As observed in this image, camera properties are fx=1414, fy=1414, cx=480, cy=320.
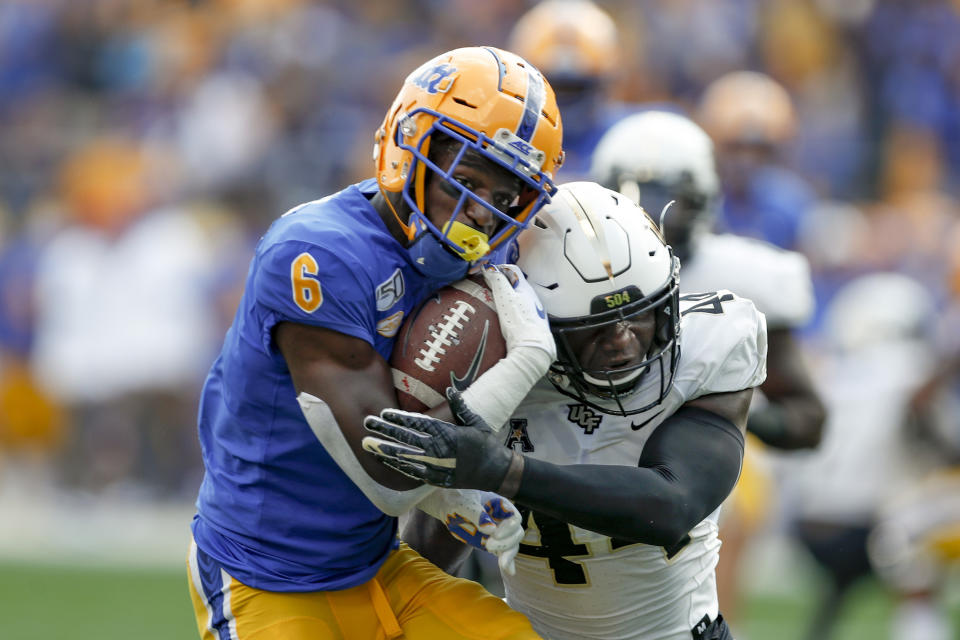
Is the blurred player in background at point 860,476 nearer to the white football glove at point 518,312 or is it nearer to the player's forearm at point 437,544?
the player's forearm at point 437,544

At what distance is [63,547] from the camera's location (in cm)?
873

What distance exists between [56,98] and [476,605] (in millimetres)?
8997

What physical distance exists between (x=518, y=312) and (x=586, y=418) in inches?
14.6

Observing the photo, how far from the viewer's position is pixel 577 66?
568 cm

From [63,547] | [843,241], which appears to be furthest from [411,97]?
[843,241]

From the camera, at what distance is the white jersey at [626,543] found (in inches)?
119

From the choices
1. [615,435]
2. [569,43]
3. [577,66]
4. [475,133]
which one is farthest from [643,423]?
[569,43]

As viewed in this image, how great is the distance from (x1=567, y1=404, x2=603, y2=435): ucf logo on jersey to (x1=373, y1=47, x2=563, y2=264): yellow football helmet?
1.34ft

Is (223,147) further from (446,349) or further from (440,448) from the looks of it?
(440,448)

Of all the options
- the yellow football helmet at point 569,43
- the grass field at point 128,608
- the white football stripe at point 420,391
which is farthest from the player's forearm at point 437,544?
the grass field at point 128,608

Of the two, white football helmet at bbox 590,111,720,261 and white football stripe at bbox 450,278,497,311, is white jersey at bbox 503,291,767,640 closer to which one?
white football stripe at bbox 450,278,497,311

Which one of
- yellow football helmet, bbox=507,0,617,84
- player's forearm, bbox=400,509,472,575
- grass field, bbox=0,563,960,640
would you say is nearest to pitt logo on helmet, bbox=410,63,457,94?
player's forearm, bbox=400,509,472,575

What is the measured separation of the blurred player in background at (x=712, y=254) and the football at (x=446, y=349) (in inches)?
49.9

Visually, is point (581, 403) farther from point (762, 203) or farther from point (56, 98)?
point (56, 98)
